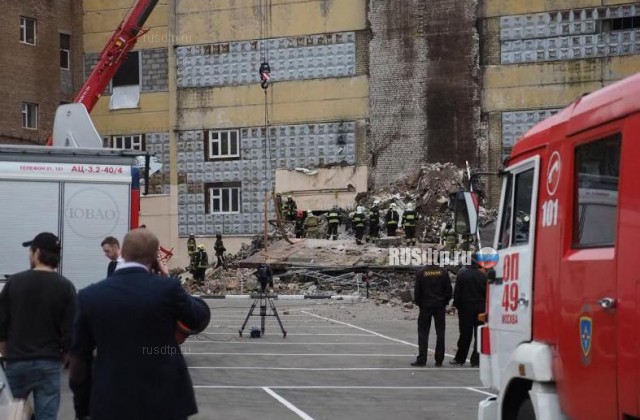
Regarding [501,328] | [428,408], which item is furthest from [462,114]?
[501,328]

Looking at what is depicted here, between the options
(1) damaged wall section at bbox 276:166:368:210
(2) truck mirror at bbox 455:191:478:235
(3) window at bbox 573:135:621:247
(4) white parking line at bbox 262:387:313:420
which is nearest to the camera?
(3) window at bbox 573:135:621:247

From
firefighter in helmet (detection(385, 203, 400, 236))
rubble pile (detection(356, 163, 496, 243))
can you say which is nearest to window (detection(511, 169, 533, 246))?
firefighter in helmet (detection(385, 203, 400, 236))

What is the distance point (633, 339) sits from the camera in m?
5.05

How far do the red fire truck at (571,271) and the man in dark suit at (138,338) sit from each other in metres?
2.16

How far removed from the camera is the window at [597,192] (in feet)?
→ 18.4

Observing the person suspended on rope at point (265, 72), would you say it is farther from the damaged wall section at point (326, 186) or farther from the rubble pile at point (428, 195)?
the rubble pile at point (428, 195)

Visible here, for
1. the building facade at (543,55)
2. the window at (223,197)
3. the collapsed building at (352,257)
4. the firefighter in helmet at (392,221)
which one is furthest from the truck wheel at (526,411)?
→ the window at (223,197)

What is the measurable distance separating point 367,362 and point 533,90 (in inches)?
1063

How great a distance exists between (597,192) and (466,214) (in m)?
2.31

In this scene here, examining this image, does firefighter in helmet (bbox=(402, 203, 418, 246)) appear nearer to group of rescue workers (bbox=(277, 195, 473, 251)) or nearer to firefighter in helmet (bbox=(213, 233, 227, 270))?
group of rescue workers (bbox=(277, 195, 473, 251))

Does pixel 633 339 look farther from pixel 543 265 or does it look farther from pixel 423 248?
pixel 423 248

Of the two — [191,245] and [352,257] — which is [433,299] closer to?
[352,257]

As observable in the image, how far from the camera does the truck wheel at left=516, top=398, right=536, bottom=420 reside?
665cm

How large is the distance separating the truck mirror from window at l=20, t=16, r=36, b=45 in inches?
1552
